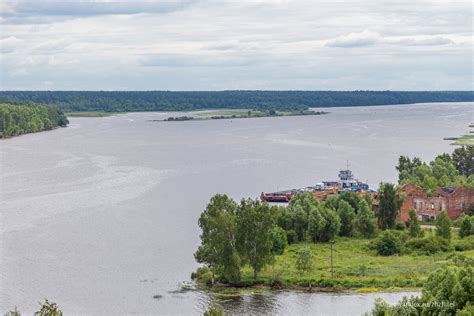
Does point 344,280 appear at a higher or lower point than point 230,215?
lower

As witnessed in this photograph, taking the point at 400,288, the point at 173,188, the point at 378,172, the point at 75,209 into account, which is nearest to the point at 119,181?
the point at 173,188

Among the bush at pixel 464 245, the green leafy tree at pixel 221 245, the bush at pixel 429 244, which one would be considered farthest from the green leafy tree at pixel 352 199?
the green leafy tree at pixel 221 245

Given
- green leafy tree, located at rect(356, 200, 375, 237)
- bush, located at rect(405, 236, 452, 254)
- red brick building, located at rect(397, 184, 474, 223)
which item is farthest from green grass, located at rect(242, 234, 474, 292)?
red brick building, located at rect(397, 184, 474, 223)

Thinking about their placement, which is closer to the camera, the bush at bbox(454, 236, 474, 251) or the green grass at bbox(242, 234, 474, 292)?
the green grass at bbox(242, 234, 474, 292)

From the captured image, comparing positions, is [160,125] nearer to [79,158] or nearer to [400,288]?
[79,158]

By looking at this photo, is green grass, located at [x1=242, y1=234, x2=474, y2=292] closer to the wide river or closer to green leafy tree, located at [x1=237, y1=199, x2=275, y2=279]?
green leafy tree, located at [x1=237, y1=199, x2=275, y2=279]

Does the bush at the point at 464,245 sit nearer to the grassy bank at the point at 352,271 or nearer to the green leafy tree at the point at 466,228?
the grassy bank at the point at 352,271

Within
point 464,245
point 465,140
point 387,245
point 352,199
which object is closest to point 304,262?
point 387,245
